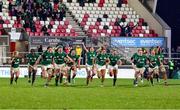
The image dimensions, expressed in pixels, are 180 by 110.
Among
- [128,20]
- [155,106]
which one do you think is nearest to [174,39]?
[128,20]

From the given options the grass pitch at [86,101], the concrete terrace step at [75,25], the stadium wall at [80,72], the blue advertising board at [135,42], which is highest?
the concrete terrace step at [75,25]

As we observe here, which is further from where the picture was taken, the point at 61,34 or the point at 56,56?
the point at 61,34

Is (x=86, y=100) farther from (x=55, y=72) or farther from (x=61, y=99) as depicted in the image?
(x=55, y=72)

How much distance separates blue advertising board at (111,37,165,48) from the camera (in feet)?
180

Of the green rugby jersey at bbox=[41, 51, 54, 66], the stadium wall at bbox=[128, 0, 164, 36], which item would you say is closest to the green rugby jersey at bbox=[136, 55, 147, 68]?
the green rugby jersey at bbox=[41, 51, 54, 66]

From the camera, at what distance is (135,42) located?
55344 millimetres

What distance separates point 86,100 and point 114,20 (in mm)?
35700

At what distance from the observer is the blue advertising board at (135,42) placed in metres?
54.7

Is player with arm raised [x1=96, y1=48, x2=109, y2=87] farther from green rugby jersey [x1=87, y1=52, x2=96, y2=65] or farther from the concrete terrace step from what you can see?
the concrete terrace step

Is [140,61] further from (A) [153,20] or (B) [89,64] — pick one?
(A) [153,20]

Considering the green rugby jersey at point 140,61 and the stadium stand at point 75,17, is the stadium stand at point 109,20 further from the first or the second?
the green rugby jersey at point 140,61

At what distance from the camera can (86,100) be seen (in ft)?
83.9

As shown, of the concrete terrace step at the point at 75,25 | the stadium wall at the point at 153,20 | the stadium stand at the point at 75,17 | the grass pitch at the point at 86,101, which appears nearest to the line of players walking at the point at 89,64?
the grass pitch at the point at 86,101

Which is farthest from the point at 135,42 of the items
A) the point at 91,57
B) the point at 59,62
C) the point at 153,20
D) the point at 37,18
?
the point at 59,62
